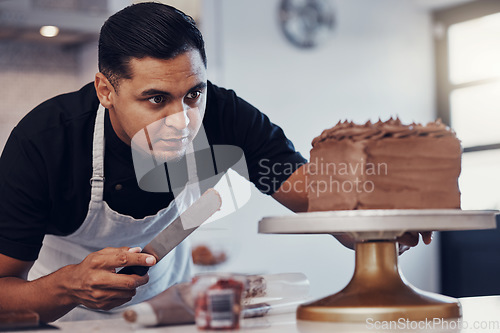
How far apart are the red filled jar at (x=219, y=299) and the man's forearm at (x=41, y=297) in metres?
0.51

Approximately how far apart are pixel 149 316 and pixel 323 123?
10.7ft

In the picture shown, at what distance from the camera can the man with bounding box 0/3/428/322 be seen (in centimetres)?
138

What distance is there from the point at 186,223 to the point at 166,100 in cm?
40

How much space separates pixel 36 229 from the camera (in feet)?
4.90

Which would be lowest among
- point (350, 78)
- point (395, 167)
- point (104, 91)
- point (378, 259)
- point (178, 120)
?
point (378, 259)

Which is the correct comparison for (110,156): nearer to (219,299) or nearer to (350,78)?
(219,299)

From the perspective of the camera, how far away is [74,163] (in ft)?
5.20

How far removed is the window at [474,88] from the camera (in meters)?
4.43

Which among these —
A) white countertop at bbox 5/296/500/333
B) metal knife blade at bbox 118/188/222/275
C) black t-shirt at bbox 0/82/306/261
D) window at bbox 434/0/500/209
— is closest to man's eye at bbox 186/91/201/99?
black t-shirt at bbox 0/82/306/261

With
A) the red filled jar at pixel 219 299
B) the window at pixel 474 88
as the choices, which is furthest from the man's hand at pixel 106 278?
the window at pixel 474 88

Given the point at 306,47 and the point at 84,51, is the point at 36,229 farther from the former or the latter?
the point at 306,47

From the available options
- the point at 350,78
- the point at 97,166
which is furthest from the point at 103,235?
the point at 350,78

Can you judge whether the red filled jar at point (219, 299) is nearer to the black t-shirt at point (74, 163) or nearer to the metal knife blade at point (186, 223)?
the metal knife blade at point (186, 223)

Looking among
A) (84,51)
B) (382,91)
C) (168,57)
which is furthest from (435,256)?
(168,57)
